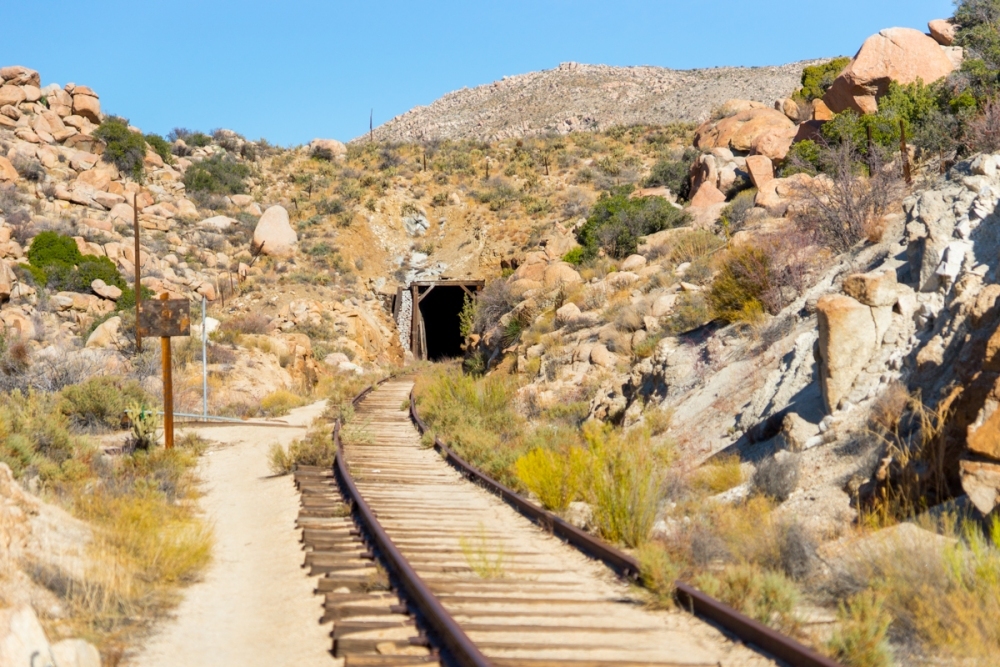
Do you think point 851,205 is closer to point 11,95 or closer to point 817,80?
point 817,80

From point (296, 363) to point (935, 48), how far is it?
80.8 ft

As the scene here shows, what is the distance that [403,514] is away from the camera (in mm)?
10016

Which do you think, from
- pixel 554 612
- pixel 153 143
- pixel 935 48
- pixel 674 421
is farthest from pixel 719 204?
pixel 153 143

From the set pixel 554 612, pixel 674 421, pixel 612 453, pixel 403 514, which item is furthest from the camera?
pixel 674 421

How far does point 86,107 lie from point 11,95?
3993 mm

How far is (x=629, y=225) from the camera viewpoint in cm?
3234

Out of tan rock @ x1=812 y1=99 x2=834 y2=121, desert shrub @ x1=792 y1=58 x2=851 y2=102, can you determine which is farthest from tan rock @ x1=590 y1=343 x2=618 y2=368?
desert shrub @ x1=792 y1=58 x2=851 y2=102

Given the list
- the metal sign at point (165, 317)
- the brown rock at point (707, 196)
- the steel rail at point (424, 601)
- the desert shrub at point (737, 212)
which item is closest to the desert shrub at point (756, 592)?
the steel rail at point (424, 601)

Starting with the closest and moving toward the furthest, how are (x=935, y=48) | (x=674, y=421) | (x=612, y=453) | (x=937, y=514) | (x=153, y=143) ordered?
(x=937, y=514)
(x=612, y=453)
(x=674, y=421)
(x=935, y=48)
(x=153, y=143)

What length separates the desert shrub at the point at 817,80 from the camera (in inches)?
1558

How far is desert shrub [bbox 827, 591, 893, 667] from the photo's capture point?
460 centimetres

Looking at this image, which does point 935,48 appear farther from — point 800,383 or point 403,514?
point 403,514

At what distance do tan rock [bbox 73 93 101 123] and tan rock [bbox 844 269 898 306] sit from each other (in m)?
52.1

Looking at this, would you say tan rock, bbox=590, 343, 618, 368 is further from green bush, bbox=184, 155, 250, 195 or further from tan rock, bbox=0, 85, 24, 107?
tan rock, bbox=0, 85, 24, 107
